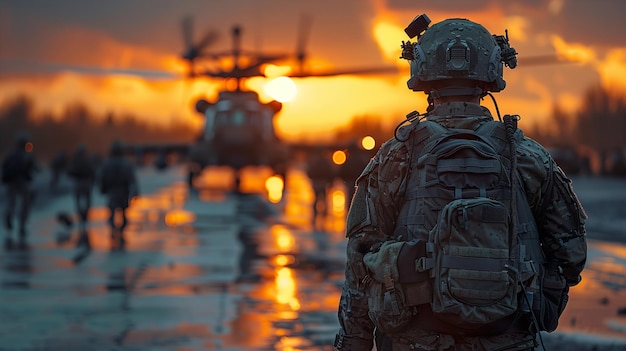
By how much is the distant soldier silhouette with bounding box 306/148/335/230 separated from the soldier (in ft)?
66.4

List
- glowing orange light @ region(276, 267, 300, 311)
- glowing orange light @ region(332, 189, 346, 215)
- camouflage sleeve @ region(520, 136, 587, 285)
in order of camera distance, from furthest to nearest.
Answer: glowing orange light @ region(332, 189, 346, 215)
glowing orange light @ region(276, 267, 300, 311)
camouflage sleeve @ region(520, 136, 587, 285)

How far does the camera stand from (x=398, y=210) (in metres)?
5.02

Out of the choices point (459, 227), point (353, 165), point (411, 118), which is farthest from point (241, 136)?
point (459, 227)

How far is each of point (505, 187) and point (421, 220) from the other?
0.36m

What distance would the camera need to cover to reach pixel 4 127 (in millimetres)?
98000

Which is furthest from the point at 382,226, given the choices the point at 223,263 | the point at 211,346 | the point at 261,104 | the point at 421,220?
the point at 261,104

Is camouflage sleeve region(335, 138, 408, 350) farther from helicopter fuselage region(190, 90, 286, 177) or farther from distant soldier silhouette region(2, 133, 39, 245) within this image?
helicopter fuselage region(190, 90, 286, 177)

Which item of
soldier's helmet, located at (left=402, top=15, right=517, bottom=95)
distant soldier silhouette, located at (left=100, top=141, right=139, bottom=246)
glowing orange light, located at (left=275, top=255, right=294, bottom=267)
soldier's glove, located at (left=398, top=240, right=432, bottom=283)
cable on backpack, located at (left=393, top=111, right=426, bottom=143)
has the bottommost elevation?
glowing orange light, located at (left=275, top=255, right=294, bottom=267)

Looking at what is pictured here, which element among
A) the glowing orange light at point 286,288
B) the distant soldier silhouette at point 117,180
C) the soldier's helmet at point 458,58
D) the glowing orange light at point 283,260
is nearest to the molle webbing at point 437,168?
the soldier's helmet at point 458,58

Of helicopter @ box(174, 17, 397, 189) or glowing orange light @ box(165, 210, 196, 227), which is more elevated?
helicopter @ box(174, 17, 397, 189)

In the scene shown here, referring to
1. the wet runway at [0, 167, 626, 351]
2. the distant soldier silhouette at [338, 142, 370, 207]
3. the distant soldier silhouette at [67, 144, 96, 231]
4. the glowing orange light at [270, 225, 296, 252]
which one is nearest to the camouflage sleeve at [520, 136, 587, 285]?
the wet runway at [0, 167, 626, 351]

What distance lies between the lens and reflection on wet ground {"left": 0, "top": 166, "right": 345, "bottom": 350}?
10047 mm

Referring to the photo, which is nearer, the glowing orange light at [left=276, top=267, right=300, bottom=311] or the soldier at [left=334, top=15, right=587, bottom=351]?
the soldier at [left=334, top=15, right=587, bottom=351]

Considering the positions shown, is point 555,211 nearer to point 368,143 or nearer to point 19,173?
point 19,173
